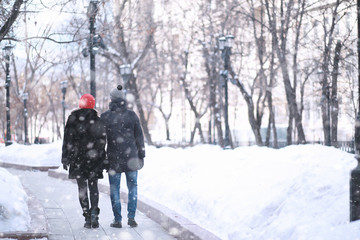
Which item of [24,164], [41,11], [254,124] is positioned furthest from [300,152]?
[254,124]

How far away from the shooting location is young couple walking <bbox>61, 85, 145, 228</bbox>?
6.86 m

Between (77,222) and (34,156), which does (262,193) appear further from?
(34,156)

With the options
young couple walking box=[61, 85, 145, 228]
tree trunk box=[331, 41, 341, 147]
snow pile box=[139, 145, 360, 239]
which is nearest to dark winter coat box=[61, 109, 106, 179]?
young couple walking box=[61, 85, 145, 228]

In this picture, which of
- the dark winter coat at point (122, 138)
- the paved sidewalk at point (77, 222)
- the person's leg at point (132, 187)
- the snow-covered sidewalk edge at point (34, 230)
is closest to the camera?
the snow-covered sidewalk edge at point (34, 230)

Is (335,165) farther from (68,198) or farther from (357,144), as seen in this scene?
(68,198)

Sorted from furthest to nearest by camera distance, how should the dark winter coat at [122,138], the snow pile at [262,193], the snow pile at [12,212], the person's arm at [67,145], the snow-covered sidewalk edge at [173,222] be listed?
the dark winter coat at [122,138], the person's arm at [67,145], the snow-covered sidewalk edge at [173,222], the snow pile at [12,212], the snow pile at [262,193]

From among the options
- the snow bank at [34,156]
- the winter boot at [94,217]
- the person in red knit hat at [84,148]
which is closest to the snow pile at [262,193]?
the winter boot at [94,217]

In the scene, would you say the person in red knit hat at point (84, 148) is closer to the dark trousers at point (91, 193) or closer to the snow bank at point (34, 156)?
the dark trousers at point (91, 193)

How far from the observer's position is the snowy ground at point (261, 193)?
5.77m

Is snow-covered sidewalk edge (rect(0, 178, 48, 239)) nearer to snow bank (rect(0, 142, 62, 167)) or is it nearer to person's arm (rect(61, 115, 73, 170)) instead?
person's arm (rect(61, 115, 73, 170))

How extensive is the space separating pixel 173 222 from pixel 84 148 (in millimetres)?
1626

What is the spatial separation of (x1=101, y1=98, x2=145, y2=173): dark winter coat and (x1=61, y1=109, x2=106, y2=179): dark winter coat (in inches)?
7.4

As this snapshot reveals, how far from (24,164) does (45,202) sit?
32.9 feet

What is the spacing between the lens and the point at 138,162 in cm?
701
